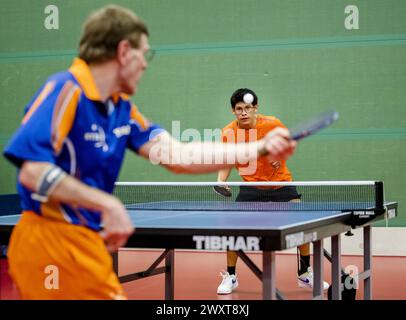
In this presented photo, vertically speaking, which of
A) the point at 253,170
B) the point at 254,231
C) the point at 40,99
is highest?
the point at 40,99

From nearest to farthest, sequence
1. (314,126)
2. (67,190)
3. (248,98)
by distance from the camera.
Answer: (67,190) < (314,126) < (248,98)

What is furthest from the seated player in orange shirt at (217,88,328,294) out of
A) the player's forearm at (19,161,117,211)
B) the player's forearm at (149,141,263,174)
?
the player's forearm at (19,161,117,211)

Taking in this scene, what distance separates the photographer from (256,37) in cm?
895

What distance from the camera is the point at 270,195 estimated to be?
6.26 meters

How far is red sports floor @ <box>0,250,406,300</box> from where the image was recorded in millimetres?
6043

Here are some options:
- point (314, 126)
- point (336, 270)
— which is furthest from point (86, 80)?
point (336, 270)

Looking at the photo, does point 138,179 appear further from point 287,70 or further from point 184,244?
point 184,244

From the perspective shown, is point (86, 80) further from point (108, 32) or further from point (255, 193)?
point (255, 193)

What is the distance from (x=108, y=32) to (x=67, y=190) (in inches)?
21.6

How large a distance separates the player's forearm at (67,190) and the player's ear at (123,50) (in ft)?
1.52

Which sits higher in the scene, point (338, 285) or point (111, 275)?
point (111, 275)

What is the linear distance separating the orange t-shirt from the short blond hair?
12.9 ft
